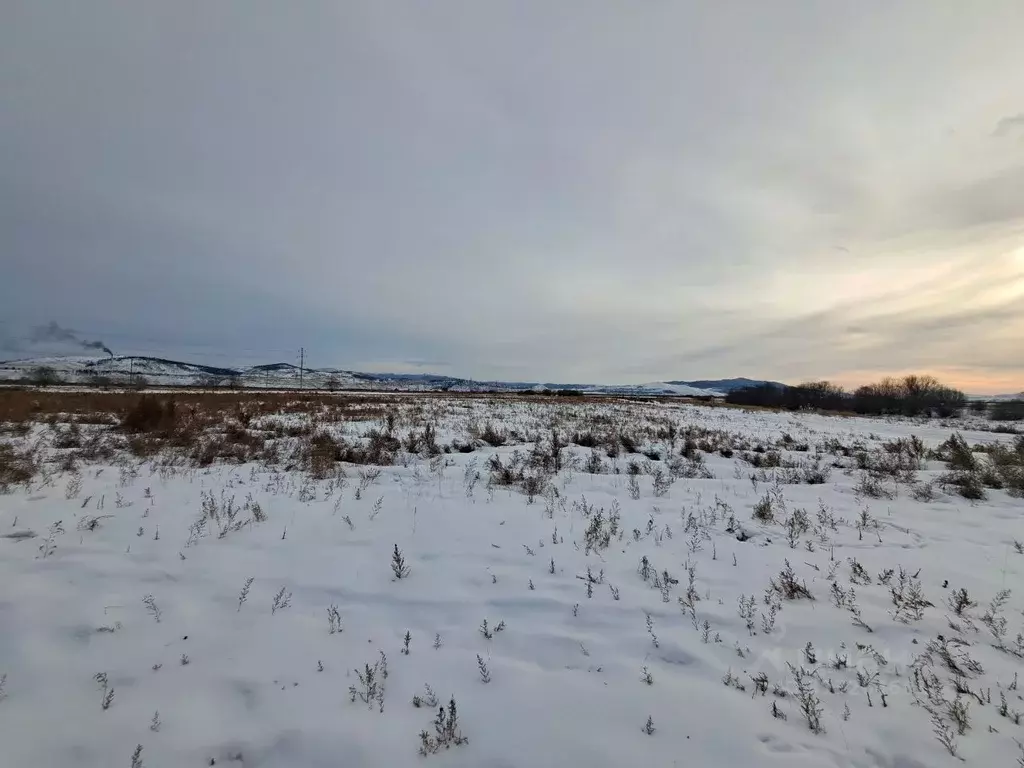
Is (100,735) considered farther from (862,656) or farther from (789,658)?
(862,656)

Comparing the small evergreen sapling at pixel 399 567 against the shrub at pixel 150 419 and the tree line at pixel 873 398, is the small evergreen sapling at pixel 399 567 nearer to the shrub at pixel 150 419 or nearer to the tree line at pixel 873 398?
the shrub at pixel 150 419

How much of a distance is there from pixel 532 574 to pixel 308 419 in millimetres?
15265

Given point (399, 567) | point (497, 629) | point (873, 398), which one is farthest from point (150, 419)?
point (873, 398)

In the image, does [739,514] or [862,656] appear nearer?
[862,656]

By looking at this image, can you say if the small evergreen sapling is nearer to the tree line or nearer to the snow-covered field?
the snow-covered field

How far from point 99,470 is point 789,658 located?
10539 millimetres

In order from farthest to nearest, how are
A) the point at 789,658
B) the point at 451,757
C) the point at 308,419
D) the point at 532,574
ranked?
the point at 308,419
the point at 532,574
the point at 789,658
the point at 451,757

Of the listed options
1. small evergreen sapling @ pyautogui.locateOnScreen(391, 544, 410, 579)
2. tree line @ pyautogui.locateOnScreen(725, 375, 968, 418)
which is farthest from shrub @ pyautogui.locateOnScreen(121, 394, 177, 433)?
tree line @ pyautogui.locateOnScreen(725, 375, 968, 418)

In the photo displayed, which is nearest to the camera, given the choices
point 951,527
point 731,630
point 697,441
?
point 731,630

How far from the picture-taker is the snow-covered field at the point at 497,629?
102 inches

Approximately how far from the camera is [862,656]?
134 inches

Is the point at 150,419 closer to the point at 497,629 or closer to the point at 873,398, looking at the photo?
the point at 497,629

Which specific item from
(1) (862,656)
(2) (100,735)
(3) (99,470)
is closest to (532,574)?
(1) (862,656)

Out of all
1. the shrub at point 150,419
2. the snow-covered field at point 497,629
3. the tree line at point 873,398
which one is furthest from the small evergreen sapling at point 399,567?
the tree line at point 873,398
